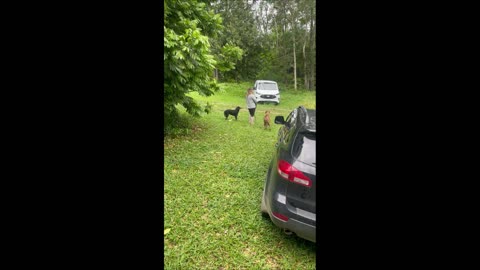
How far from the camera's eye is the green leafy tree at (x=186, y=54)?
175 inches

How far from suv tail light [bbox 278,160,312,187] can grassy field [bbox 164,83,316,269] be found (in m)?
0.83

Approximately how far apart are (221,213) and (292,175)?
4.32ft

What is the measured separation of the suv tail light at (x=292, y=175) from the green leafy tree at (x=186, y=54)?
2.83 m

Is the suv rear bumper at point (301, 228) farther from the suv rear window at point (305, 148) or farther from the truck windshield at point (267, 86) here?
the truck windshield at point (267, 86)

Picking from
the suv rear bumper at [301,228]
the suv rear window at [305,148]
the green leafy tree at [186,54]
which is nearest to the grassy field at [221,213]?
the suv rear bumper at [301,228]

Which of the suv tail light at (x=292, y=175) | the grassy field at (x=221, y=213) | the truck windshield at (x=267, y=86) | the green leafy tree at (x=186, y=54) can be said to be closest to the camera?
the suv tail light at (x=292, y=175)
